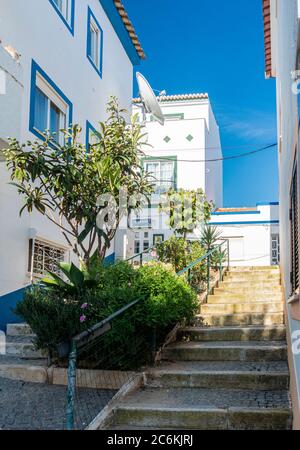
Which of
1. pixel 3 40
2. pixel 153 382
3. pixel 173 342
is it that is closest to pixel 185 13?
pixel 3 40

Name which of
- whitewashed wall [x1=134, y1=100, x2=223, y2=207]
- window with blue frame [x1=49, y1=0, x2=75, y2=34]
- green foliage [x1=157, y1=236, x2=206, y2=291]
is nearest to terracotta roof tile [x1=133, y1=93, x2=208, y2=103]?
whitewashed wall [x1=134, y1=100, x2=223, y2=207]

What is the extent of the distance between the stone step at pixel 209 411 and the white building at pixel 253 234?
14.3 meters

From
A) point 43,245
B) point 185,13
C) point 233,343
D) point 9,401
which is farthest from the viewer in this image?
point 185,13

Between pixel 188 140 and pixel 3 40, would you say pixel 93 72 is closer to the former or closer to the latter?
pixel 3 40

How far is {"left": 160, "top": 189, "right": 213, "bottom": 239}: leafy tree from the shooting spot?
647 inches

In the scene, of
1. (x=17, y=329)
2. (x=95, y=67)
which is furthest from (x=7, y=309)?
(x=95, y=67)

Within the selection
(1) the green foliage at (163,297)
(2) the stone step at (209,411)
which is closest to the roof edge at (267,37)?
(1) the green foliage at (163,297)

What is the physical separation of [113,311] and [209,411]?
1702mm

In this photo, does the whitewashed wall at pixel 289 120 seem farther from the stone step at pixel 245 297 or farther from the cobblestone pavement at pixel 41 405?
the stone step at pixel 245 297

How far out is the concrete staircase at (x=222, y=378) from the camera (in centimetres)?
538

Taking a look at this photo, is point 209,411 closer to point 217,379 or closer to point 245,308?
point 217,379

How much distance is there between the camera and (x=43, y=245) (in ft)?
35.1

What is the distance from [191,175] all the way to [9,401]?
60.2 ft

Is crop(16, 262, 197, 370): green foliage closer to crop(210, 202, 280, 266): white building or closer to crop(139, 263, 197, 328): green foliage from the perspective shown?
crop(139, 263, 197, 328): green foliage
